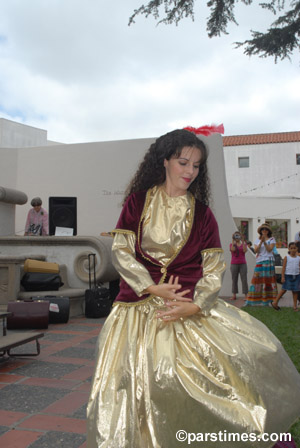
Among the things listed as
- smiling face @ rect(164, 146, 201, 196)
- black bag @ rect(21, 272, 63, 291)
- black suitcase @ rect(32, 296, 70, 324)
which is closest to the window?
black bag @ rect(21, 272, 63, 291)

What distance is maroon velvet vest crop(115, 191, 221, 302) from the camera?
2.17 m


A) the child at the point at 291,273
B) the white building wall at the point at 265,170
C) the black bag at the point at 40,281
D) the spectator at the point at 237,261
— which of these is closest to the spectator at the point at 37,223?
the black bag at the point at 40,281

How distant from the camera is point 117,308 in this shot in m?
2.16

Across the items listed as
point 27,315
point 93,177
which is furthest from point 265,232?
point 27,315

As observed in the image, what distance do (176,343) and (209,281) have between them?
13.2 inches

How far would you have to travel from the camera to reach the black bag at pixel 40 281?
702 cm

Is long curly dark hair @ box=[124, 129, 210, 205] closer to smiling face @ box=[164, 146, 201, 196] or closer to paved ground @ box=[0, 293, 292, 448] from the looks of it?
smiling face @ box=[164, 146, 201, 196]

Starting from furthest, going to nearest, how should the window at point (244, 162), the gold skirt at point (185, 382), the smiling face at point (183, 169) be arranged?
1. the window at point (244, 162)
2. the smiling face at point (183, 169)
3. the gold skirt at point (185, 382)

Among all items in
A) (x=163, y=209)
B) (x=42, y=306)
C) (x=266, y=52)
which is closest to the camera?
(x=163, y=209)

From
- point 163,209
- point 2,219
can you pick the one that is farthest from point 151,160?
point 2,219

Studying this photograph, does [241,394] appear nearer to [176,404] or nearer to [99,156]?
[176,404]

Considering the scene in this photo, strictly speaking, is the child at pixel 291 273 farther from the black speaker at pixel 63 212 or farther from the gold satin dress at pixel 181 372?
the gold satin dress at pixel 181 372

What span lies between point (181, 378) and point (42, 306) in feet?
13.6

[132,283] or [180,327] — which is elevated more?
[132,283]
